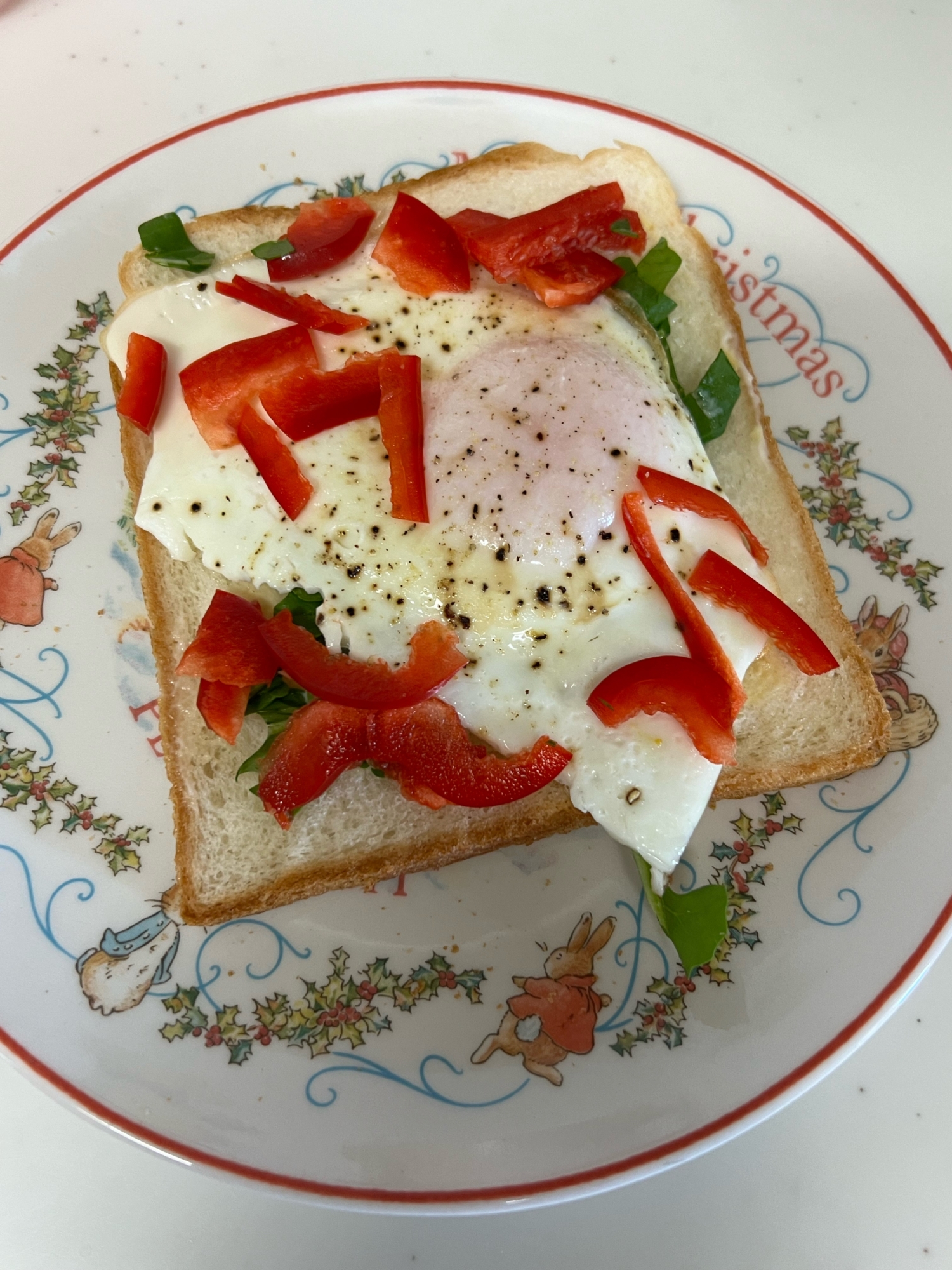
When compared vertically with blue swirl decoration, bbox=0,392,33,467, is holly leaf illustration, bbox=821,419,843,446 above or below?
above

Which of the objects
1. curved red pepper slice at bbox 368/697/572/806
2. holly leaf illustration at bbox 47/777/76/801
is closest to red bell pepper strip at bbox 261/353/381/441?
curved red pepper slice at bbox 368/697/572/806

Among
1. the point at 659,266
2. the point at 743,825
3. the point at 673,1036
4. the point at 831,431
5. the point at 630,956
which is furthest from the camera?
the point at 831,431

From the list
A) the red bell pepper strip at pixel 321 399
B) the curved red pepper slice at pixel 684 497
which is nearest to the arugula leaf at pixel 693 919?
the curved red pepper slice at pixel 684 497

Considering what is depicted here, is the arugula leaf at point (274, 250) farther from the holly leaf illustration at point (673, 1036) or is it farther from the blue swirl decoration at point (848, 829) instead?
the holly leaf illustration at point (673, 1036)

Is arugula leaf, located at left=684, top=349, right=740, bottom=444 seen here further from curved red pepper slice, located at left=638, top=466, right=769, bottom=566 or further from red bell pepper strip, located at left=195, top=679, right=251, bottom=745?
red bell pepper strip, located at left=195, top=679, right=251, bottom=745

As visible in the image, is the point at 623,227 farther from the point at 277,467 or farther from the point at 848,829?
the point at 848,829

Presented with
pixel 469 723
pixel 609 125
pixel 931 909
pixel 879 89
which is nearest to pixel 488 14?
pixel 609 125

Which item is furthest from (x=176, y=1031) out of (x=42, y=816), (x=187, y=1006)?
(x=42, y=816)
